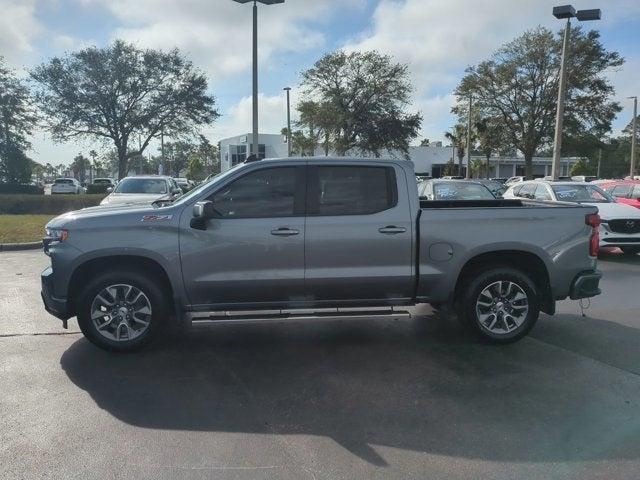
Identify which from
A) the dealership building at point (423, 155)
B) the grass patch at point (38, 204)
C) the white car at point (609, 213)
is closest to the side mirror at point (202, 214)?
the white car at point (609, 213)

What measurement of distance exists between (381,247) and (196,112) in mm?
32735

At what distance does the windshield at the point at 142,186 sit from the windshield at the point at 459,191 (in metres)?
7.53

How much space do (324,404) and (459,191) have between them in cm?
1077

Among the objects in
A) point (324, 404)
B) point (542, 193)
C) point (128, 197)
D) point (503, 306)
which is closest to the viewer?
point (324, 404)

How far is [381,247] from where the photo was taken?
5512 millimetres

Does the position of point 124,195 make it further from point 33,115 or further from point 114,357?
point 33,115

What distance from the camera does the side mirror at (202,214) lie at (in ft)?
17.0

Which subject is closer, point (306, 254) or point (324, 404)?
point (324, 404)

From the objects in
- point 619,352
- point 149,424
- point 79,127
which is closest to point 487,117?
point 79,127

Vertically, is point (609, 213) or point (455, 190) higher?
point (455, 190)

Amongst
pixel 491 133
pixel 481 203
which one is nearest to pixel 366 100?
pixel 491 133

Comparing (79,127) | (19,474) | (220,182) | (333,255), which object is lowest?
(19,474)

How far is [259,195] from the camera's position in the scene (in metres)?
5.54

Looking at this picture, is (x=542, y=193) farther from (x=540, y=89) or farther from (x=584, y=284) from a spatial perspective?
(x=540, y=89)
